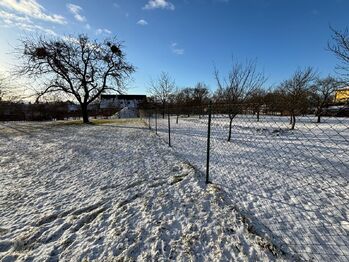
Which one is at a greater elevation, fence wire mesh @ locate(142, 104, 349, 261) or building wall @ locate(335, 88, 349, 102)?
building wall @ locate(335, 88, 349, 102)

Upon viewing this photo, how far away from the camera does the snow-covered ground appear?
229cm

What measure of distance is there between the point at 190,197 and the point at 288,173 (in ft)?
9.87

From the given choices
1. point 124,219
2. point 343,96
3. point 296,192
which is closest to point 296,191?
point 296,192

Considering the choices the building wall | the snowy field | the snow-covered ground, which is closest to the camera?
the snow-covered ground

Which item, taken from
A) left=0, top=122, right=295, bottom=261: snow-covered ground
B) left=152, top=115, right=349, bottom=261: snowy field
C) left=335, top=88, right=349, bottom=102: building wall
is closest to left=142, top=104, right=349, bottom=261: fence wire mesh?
left=152, top=115, right=349, bottom=261: snowy field

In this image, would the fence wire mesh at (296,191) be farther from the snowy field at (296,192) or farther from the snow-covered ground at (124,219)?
the snow-covered ground at (124,219)

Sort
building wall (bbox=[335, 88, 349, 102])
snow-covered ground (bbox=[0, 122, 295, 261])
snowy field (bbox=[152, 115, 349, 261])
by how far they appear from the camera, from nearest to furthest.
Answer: snow-covered ground (bbox=[0, 122, 295, 261]) < snowy field (bbox=[152, 115, 349, 261]) < building wall (bbox=[335, 88, 349, 102])

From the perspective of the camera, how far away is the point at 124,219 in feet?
9.62

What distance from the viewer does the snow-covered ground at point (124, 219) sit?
2.29m

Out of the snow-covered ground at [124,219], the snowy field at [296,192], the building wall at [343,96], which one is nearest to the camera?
the snow-covered ground at [124,219]

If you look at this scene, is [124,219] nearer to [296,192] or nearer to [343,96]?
[296,192]

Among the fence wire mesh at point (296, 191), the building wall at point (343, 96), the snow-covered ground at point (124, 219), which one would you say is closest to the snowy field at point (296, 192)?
the fence wire mesh at point (296, 191)

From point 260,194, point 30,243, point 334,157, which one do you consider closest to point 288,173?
point 260,194

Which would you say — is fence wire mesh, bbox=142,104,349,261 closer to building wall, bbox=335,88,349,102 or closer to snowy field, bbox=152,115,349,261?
snowy field, bbox=152,115,349,261
